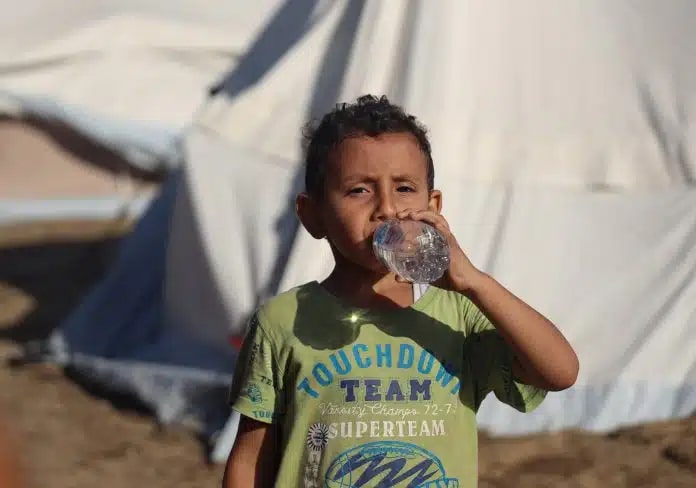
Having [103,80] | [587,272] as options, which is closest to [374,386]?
[587,272]

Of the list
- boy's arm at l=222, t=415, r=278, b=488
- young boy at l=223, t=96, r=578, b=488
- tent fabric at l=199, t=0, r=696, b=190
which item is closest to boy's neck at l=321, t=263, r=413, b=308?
young boy at l=223, t=96, r=578, b=488

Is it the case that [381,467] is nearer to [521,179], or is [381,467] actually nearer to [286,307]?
[286,307]

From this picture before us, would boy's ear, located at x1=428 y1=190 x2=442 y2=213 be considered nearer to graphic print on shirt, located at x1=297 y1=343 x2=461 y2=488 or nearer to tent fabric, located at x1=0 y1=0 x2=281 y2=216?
graphic print on shirt, located at x1=297 y1=343 x2=461 y2=488

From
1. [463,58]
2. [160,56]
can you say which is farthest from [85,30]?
[463,58]

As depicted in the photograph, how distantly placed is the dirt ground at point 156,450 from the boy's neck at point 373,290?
2083mm

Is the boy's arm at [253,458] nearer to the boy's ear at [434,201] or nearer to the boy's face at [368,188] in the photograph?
the boy's face at [368,188]

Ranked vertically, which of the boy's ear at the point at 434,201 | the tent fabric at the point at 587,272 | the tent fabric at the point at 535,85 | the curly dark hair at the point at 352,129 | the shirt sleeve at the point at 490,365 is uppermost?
the tent fabric at the point at 535,85

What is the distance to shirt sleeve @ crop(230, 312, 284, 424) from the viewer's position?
1.63m

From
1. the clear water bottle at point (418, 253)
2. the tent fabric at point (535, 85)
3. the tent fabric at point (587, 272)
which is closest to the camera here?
the clear water bottle at point (418, 253)

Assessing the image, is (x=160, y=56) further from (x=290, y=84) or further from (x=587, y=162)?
(x=587, y=162)

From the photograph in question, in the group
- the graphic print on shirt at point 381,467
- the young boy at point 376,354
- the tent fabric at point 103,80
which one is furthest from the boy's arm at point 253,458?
the tent fabric at point 103,80

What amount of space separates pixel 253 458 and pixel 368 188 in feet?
1.37

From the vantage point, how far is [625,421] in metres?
3.93

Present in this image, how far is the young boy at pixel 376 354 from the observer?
1.57 metres
